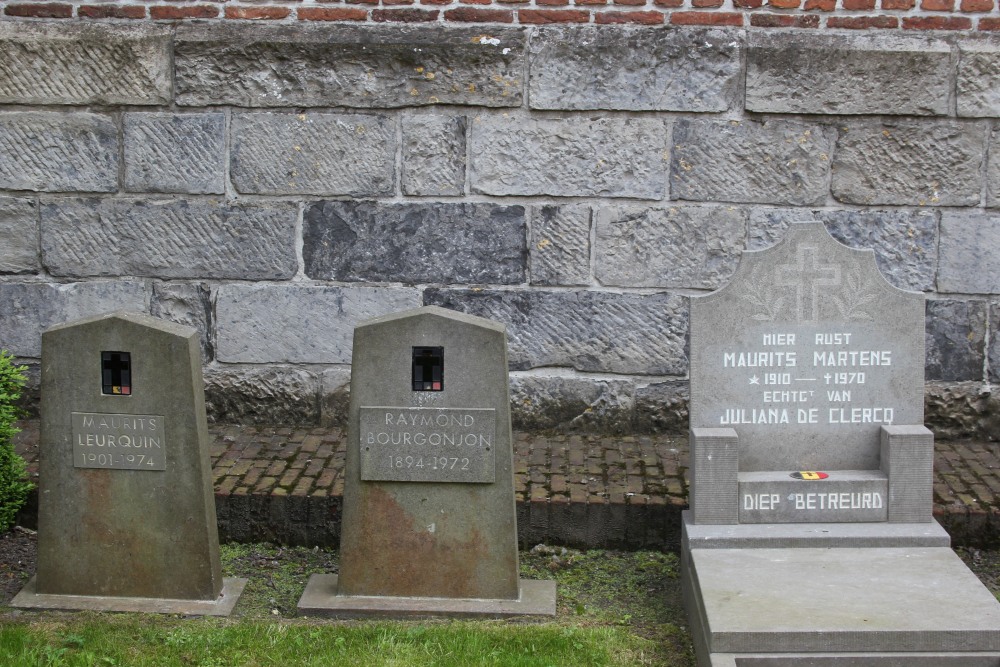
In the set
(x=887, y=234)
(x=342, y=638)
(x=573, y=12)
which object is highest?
(x=573, y=12)

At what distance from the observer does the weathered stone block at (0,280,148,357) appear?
6.67 metres

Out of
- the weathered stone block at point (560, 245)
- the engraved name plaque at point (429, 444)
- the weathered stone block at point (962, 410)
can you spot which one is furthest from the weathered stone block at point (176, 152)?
the weathered stone block at point (962, 410)

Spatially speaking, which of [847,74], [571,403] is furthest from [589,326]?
[847,74]

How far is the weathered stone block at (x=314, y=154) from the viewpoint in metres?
6.51

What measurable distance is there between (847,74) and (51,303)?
15.1ft

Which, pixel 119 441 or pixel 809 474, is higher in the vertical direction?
pixel 119 441

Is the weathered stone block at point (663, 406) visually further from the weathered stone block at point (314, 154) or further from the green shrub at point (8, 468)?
the green shrub at point (8, 468)

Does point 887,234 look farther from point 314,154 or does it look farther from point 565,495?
point 314,154

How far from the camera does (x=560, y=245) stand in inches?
258

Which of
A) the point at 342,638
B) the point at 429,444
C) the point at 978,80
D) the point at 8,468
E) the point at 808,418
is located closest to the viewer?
the point at 342,638

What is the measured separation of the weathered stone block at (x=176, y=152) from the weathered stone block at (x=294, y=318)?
64 centimetres

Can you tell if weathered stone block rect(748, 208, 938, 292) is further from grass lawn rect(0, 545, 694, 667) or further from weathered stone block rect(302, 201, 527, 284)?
grass lawn rect(0, 545, 694, 667)

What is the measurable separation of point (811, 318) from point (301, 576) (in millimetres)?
2505

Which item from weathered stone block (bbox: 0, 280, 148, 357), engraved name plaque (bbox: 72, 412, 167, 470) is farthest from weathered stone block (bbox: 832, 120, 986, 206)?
weathered stone block (bbox: 0, 280, 148, 357)
